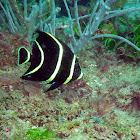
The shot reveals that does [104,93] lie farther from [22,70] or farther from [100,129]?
[22,70]

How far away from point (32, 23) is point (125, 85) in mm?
2303

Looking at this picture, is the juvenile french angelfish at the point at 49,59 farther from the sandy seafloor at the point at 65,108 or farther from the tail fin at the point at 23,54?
the sandy seafloor at the point at 65,108

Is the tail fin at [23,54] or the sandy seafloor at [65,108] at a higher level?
the tail fin at [23,54]

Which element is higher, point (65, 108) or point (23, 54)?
point (23, 54)

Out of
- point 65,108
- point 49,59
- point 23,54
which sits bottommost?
point 65,108

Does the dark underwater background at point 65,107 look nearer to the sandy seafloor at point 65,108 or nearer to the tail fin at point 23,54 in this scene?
the sandy seafloor at point 65,108

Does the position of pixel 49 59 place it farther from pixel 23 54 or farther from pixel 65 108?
pixel 65 108

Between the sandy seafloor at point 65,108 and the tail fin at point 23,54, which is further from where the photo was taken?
the tail fin at point 23,54

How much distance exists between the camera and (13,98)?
1.96 meters

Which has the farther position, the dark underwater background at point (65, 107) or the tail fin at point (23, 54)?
the tail fin at point (23, 54)

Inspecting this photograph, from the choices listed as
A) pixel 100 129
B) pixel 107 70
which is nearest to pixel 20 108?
pixel 100 129

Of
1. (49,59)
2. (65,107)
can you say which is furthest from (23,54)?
(65,107)

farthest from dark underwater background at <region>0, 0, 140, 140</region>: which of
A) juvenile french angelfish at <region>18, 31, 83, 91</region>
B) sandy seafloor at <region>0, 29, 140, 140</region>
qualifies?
juvenile french angelfish at <region>18, 31, 83, 91</region>

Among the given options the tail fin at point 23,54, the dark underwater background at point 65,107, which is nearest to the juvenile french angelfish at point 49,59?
the tail fin at point 23,54
